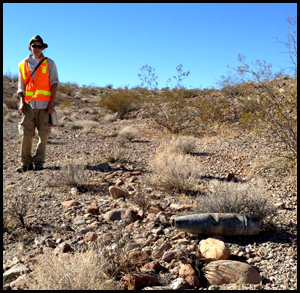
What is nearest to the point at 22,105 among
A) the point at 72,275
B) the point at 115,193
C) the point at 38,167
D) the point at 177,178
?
the point at 38,167

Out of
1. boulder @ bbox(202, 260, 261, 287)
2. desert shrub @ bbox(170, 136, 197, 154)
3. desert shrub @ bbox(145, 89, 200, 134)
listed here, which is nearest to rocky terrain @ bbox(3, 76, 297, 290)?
boulder @ bbox(202, 260, 261, 287)

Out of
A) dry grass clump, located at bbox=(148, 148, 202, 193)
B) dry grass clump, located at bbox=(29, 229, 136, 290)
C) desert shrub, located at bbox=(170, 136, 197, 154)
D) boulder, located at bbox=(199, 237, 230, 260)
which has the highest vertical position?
desert shrub, located at bbox=(170, 136, 197, 154)

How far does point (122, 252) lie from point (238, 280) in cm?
92

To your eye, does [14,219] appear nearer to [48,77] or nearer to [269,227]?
[269,227]

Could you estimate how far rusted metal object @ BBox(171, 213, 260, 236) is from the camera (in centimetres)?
330

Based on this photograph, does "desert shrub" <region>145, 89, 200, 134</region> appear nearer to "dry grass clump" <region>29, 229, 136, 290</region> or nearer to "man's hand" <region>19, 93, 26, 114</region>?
"man's hand" <region>19, 93, 26, 114</region>

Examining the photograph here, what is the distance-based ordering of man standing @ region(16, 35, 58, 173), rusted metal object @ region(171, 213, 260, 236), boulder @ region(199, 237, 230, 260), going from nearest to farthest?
boulder @ region(199, 237, 230, 260), rusted metal object @ region(171, 213, 260, 236), man standing @ region(16, 35, 58, 173)

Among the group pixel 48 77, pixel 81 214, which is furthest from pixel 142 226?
pixel 48 77

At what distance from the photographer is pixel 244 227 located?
130 inches

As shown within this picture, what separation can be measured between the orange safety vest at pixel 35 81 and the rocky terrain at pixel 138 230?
53.0 inches

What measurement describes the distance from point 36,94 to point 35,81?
9.1 inches

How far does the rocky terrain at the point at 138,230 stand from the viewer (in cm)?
261

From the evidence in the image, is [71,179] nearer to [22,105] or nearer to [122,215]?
[122,215]

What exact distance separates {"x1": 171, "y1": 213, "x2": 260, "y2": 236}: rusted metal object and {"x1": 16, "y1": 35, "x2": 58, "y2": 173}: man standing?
3.80 meters
